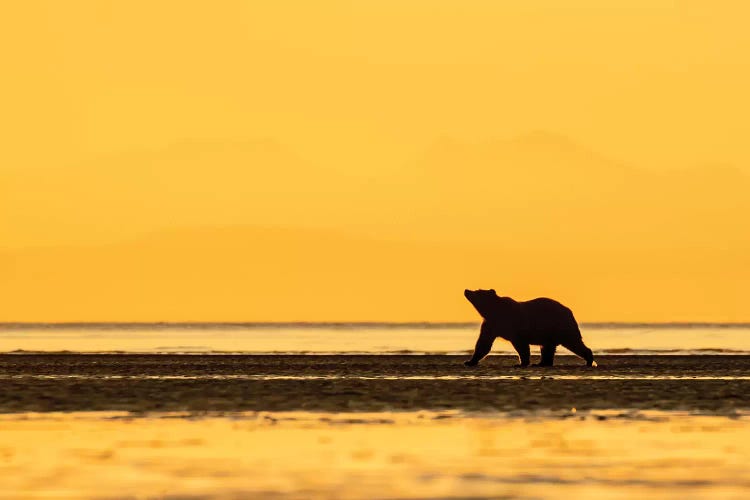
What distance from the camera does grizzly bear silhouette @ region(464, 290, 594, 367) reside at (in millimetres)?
57594

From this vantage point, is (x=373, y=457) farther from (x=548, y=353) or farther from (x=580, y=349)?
(x=580, y=349)

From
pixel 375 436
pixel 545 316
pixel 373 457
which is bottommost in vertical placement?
pixel 373 457

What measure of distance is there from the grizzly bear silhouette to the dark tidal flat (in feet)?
2.51

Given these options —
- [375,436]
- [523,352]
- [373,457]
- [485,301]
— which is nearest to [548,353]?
[523,352]

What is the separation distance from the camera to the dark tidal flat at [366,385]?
3450cm

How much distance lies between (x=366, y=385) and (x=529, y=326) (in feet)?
53.4

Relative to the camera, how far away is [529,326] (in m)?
57.9

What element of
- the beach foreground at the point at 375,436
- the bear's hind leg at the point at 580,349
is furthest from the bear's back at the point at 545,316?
the beach foreground at the point at 375,436

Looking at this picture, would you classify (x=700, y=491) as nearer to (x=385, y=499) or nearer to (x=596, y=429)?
(x=385, y=499)

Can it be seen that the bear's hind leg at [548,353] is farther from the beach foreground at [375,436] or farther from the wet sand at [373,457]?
the wet sand at [373,457]

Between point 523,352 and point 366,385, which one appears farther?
point 523,352

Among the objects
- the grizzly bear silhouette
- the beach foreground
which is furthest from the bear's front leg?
the beach foreground

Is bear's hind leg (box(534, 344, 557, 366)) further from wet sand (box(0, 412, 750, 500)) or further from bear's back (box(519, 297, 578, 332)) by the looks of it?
wet sand (box(0, 412, 750, 500))

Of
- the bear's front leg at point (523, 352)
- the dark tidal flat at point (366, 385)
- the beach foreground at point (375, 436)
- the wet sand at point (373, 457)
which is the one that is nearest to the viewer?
the wet sand at point (373, 457)
